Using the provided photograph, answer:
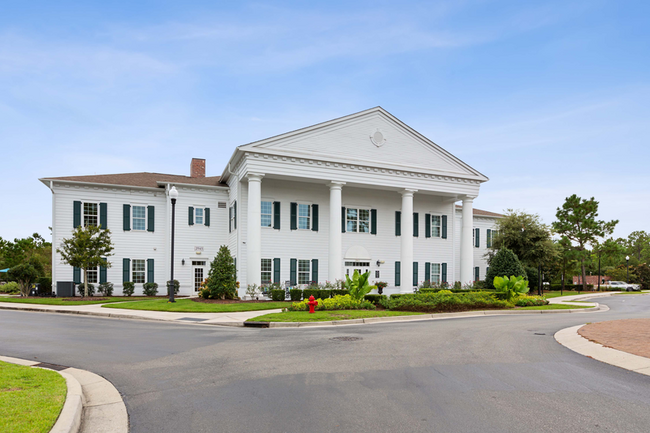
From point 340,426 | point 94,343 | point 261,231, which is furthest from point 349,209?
point 340,426

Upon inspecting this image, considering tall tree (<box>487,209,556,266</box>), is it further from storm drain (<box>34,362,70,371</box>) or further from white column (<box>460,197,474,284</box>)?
storm drain (<box>34,362,70,371</box>)

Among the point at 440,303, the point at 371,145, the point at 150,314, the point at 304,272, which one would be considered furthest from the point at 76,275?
the point at 440,303

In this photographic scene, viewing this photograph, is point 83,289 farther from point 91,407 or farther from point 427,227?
point 91,407

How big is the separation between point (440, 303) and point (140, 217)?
69.2 feet

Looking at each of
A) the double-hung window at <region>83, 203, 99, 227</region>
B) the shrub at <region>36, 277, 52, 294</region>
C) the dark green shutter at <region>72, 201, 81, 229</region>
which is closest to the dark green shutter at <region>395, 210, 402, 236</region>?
the double-hung window at <region>83, 203, 99, 227</region>

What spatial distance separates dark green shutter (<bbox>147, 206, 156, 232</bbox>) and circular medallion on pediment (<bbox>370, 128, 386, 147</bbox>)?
15859mm

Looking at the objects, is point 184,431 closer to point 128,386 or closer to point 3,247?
point 128,386

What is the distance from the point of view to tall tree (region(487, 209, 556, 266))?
39188 mm

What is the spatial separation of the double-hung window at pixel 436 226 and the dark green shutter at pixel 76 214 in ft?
82.5

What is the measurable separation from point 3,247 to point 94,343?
4559cm

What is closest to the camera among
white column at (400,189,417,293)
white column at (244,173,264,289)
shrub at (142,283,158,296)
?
white column at (244,173,264,289)

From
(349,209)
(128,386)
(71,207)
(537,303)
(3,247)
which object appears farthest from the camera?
(3,247)

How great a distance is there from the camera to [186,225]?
31.7 meters

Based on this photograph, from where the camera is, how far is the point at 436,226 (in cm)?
3609
